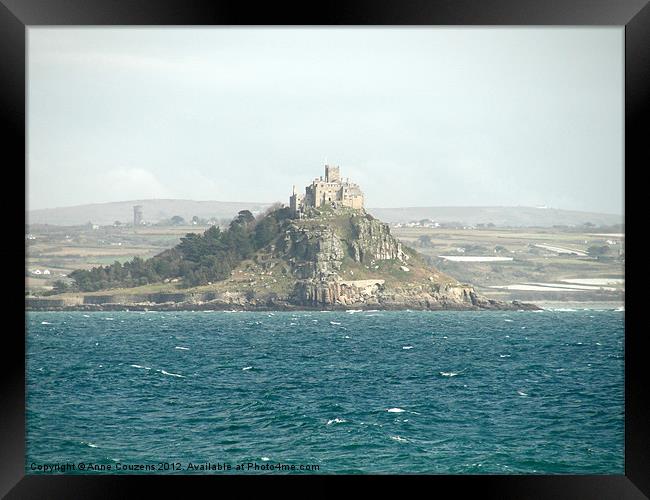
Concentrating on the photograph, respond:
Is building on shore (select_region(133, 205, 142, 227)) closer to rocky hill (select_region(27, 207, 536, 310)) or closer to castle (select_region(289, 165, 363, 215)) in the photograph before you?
rocky hill (select_region(27, 207, 536, 310))

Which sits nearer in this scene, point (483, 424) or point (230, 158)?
point (483, 424)

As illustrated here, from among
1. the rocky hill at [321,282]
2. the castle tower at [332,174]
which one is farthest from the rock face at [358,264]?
the castle tower at [332,174]

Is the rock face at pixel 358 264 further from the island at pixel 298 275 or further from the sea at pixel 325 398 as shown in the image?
the sea at pixel 325 398

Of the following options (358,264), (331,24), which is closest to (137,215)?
(358,264)

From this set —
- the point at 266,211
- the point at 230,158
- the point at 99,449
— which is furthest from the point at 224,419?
the point at 266,211

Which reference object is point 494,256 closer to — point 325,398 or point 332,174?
point 332,174

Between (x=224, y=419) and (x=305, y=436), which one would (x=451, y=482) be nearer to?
(x=305, y=436)
